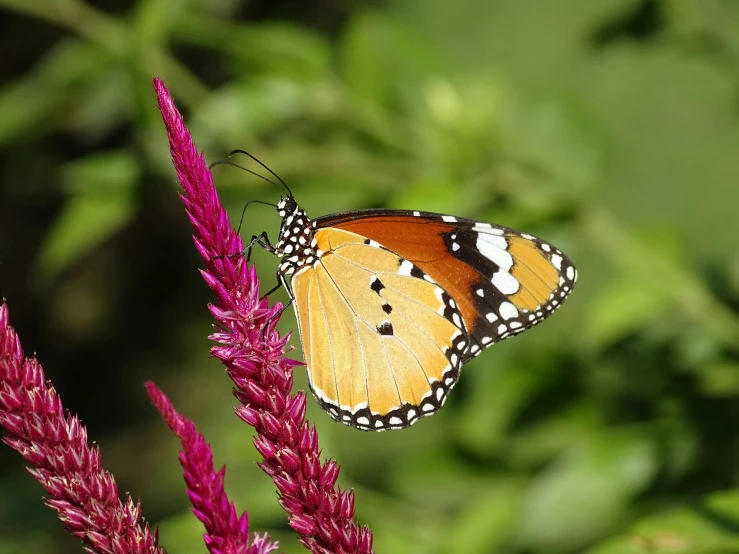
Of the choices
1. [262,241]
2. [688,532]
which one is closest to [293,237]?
[262,241]

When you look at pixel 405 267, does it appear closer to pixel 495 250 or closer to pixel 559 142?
pixel 495 250

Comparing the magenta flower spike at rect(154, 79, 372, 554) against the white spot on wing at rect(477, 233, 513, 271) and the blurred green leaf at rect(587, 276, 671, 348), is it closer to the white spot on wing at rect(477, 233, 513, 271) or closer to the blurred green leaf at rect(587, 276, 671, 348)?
the white spot on wing at rect(477, 233, 513, 271)

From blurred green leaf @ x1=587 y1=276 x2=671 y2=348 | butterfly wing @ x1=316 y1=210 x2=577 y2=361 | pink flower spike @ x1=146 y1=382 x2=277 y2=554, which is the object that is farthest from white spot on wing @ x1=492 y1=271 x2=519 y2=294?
pink flower spike @ x1=146 y1=382 x2=277 y2=554

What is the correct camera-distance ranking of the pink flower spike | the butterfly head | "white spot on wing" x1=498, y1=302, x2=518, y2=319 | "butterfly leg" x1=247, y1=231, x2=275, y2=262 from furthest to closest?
"white spot on wing" x1=498, y1=302, x2=518, y2=319, the butterfly head, "butterfly leg" x1=247, y1=231, x2=275, y2=262, the pink flower spike

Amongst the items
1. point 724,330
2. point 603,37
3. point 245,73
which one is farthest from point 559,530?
point 245,73

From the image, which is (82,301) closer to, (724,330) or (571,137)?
(571,137)

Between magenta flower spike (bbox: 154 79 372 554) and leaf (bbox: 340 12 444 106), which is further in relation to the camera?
leaf (bbox: 340 12 444 106)

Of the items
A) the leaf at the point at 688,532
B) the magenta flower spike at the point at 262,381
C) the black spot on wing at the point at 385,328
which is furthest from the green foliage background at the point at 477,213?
the magenta flower spike at the point at 262,381

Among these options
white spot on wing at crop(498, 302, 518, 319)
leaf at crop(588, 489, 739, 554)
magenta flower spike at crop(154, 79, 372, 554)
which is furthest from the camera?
white spot on wing at crop(498, 302, 518, 319)
